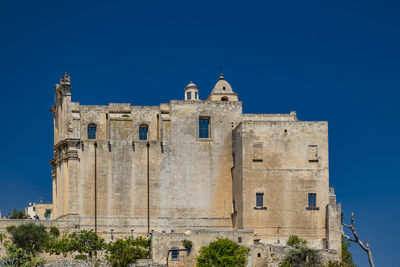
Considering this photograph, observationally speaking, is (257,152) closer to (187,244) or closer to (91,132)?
(187,244)

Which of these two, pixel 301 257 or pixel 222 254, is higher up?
pixel 222 254

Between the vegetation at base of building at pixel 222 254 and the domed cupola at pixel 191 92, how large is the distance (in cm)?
1482

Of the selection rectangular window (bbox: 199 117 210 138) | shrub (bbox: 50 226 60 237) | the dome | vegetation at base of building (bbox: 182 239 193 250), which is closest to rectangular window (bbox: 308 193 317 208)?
rectangular window (bbox: 199 117 210 138)

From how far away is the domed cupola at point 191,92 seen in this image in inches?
2449

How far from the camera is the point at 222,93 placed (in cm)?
6366

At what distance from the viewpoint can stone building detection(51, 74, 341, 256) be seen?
56.2 meters

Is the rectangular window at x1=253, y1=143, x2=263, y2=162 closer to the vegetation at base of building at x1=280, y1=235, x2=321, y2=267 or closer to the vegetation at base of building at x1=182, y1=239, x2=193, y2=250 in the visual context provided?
the vegetation at base of building at x1=280, y1=235, x2=321, y2=267

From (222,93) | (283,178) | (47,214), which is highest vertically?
(222,93)

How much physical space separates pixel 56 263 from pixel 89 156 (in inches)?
416

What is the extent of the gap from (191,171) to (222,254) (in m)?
10.1

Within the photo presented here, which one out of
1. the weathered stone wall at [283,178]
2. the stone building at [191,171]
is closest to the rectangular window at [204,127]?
the stone building at [191,171]

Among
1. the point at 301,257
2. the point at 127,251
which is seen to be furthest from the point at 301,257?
the point at 127,251

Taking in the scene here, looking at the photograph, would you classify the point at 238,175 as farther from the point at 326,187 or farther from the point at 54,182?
the point at 54,182

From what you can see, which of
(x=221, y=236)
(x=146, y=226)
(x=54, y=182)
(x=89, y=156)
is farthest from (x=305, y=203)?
(x=54, y=182)
